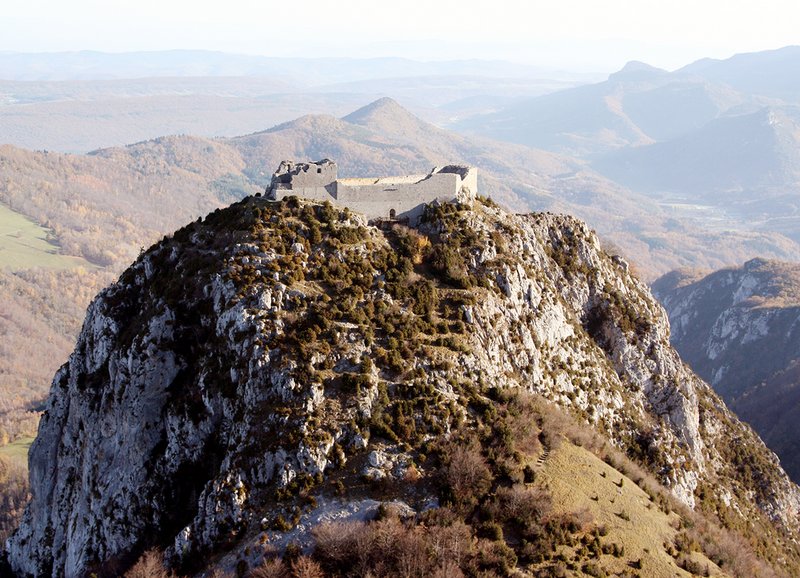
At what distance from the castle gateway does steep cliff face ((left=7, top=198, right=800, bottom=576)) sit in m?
2.31

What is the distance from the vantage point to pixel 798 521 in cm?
6531

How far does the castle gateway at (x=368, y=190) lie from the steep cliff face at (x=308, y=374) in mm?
2308

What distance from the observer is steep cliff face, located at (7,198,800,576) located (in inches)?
1497

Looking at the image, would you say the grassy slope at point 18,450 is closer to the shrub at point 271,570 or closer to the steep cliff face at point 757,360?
the shrub at point 271,570

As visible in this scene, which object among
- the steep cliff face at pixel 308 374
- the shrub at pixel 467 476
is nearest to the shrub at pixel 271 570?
the steep cliff face at pixel 308 374

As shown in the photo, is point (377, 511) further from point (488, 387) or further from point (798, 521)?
point (798, 521)

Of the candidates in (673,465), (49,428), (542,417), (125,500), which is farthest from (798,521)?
(49,428)

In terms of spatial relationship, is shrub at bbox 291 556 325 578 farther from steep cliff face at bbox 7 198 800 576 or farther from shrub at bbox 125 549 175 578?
shrub at bbox 125 549 175 578

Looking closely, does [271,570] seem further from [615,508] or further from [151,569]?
[615,508]

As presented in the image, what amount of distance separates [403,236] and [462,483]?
23256mm

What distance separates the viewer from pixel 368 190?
185 ft

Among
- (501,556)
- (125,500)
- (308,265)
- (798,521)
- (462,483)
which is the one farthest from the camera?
(798,521)

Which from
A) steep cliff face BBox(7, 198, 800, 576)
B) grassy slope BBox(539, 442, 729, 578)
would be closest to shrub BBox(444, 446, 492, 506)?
steep cliff face BBox(7, 198, 800, 576)

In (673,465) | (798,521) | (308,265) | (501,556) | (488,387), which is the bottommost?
(798,521)
